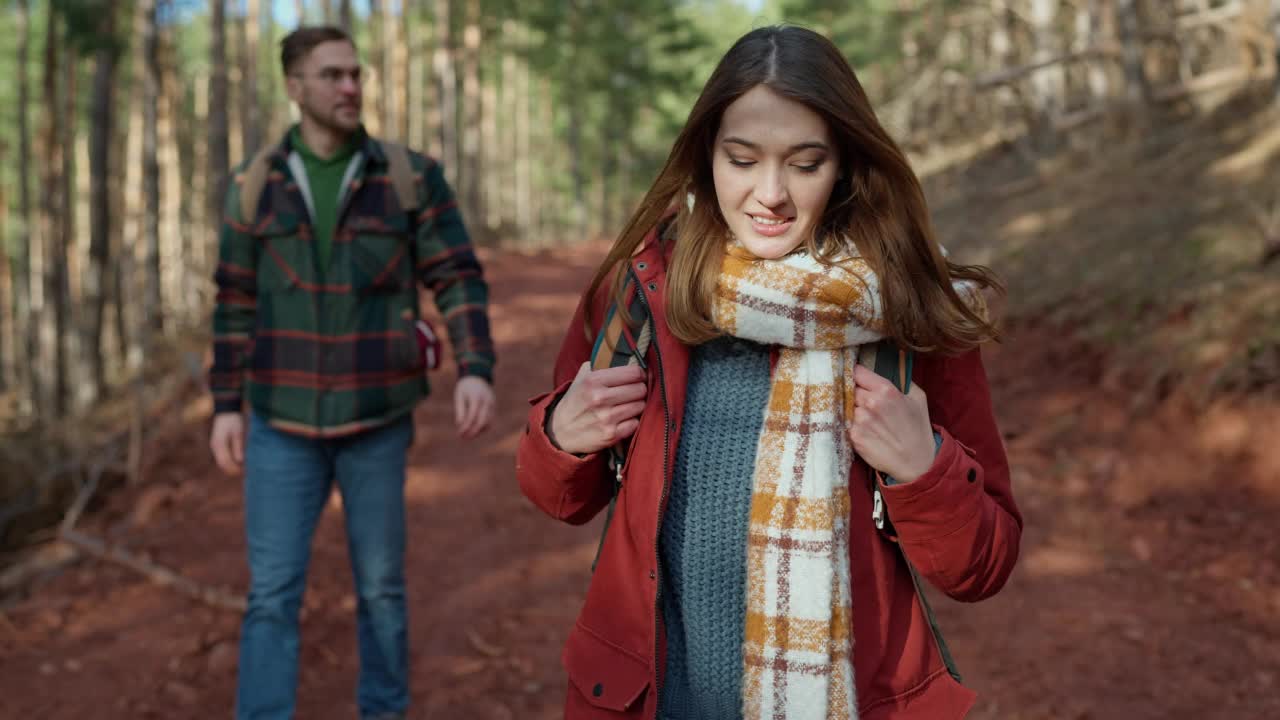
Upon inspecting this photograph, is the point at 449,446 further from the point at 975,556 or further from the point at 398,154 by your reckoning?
the point at 975,556

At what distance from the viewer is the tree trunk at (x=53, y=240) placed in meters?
18.1

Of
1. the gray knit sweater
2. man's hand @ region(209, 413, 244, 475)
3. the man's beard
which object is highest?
the man's beard

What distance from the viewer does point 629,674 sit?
191cm

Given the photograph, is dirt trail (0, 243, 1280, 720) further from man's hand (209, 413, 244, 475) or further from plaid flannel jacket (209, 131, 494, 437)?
plaid flannel jacket (209, 131, 494, 437)

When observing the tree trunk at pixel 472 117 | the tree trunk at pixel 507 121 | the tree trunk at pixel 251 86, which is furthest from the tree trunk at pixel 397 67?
the tree trunk at pixel 507 121

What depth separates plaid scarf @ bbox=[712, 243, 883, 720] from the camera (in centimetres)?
186

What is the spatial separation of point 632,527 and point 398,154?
271 cm

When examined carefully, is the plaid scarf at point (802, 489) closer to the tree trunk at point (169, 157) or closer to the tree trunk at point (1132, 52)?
the tree trunk at point (1132, 52)

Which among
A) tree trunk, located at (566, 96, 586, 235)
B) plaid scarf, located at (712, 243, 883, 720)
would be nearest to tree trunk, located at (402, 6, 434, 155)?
tree trunk, located at (566, 96, 586, 235)

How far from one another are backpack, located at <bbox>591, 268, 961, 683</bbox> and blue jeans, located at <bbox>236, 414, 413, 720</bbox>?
2223 mm

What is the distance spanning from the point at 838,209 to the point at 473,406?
2.32m

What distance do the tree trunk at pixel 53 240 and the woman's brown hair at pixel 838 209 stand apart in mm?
18613

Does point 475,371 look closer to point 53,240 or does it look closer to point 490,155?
point 53,240

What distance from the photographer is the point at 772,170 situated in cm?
187
